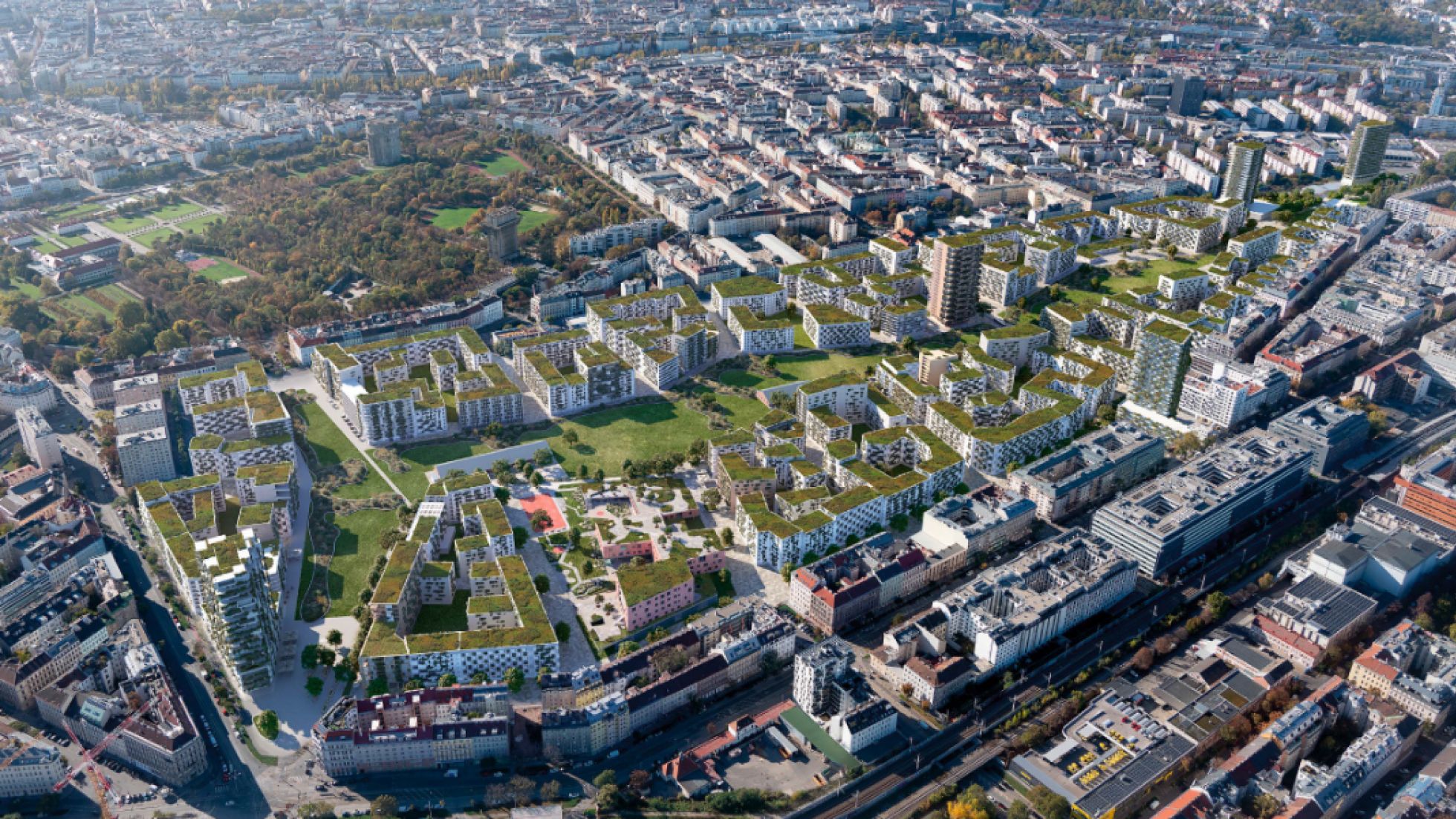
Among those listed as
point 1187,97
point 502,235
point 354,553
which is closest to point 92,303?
point 502,235

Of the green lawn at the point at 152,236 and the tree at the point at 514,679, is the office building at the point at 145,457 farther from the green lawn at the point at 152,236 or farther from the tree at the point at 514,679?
the green lawn at the point at 152,236

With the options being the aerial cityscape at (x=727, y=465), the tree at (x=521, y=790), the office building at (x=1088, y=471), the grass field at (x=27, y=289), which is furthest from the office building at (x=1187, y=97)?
the tree at (x=521, y=790)

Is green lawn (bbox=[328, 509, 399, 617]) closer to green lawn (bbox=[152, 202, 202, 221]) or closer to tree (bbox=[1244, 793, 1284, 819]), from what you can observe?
tree (bbox=[1244, 793, 1284, 819])

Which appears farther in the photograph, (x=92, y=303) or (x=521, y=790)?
(x=92, y=303)

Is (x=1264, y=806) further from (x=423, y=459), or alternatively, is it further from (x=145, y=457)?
(x=145, y=457)

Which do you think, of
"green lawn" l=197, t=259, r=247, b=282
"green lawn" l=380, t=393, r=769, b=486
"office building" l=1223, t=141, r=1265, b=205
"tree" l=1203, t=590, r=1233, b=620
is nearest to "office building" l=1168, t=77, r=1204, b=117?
"office building" l=1223, t=141, r=1265, b=205
